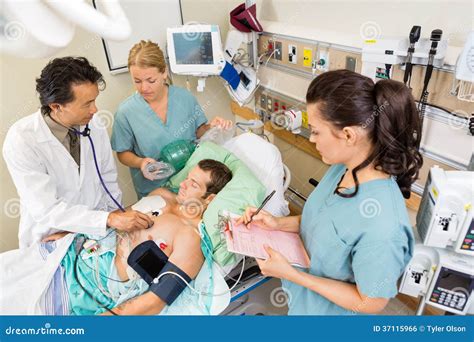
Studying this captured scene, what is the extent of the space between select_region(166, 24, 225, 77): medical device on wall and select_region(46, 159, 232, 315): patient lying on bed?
3.36 ft

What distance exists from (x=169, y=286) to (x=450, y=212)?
1074 millimetres

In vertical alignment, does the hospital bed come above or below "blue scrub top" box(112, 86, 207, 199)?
below

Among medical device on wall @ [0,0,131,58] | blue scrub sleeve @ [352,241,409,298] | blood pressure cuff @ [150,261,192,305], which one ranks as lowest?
blood pressure cuff @ [150,261,192,305]

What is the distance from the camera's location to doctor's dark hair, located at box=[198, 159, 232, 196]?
1793 millimetres

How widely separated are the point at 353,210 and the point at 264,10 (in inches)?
81.9

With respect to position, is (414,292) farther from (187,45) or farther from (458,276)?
(187,45)

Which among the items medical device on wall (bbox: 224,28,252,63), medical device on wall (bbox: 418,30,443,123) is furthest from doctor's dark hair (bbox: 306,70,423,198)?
medical device on wall (bbox: 224,28,252,63)

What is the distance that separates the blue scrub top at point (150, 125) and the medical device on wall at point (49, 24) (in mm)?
1487

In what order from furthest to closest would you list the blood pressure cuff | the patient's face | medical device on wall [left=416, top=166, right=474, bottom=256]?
the patient's face < the blood pressure cuff < medical device on wall [left=416, top=166, right=474, bottom=256]

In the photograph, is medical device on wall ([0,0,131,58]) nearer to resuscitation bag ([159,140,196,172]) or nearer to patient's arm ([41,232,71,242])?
patient's arm ([41,232,71,242])

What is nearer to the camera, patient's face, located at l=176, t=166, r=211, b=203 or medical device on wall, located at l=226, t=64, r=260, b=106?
patient's face, located at l=176, t=166, r=211, b=203

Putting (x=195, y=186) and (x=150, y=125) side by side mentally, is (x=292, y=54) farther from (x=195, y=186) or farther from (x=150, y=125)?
(x=195, y=186)

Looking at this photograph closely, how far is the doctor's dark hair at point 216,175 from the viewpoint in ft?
5.88

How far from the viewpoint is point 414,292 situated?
131 centimetres
